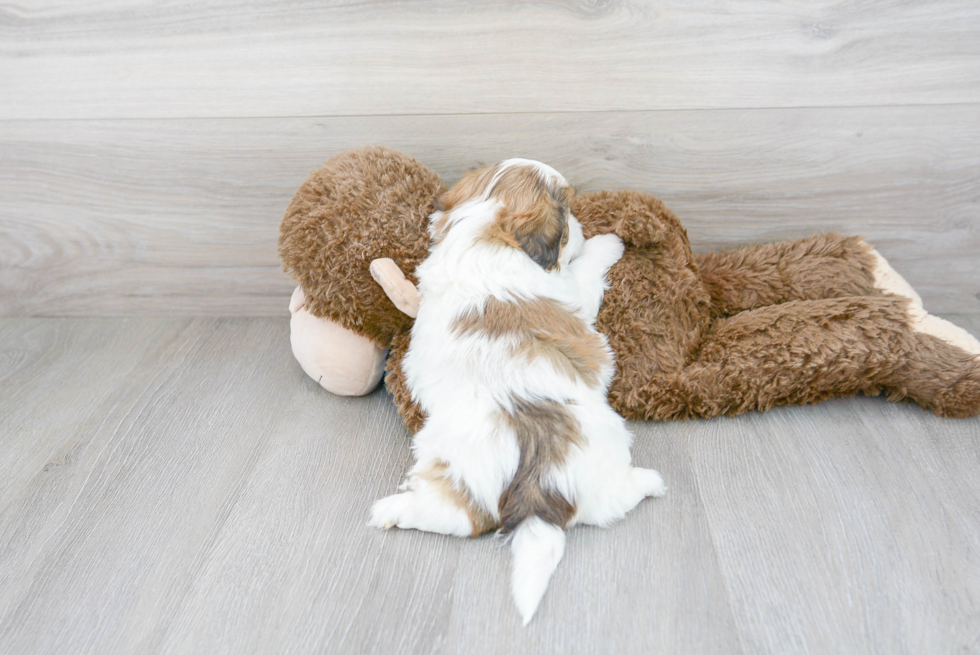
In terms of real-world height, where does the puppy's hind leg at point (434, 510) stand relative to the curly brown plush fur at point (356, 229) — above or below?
below

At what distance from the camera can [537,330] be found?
1202 mm

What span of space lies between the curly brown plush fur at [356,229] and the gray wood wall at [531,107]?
0.72 feet

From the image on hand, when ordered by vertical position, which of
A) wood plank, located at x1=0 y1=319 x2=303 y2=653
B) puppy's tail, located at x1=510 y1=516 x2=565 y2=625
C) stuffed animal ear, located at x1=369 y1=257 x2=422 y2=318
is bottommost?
wood plank, located at x1=0 y1=319 x2=303 y2=653

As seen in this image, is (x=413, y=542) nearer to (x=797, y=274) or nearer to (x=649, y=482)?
(x=649, y=482)

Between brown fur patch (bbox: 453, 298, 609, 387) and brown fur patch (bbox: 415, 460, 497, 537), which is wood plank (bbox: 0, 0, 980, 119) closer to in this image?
brown fur patch (bbox: 453, 298, 609, 387)

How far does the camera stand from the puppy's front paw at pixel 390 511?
3.90ft

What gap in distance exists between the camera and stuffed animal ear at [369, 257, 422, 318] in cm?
134

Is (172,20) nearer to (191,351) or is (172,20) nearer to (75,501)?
(191,351)

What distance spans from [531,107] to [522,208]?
42 cm

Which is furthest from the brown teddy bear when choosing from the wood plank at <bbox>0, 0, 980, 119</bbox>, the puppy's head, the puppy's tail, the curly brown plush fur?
the puppy's tail

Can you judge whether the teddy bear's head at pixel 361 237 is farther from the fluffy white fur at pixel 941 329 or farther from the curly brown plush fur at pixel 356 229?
the fluffy white fur at pixel 941 329

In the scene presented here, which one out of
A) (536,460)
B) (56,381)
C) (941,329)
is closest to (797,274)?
(941,329)

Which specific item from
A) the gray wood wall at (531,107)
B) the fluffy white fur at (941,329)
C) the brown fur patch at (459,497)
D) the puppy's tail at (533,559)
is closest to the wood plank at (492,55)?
the gray wood wall at (531,107)

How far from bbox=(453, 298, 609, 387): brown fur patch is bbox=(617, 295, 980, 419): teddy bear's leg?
0.76 ft
